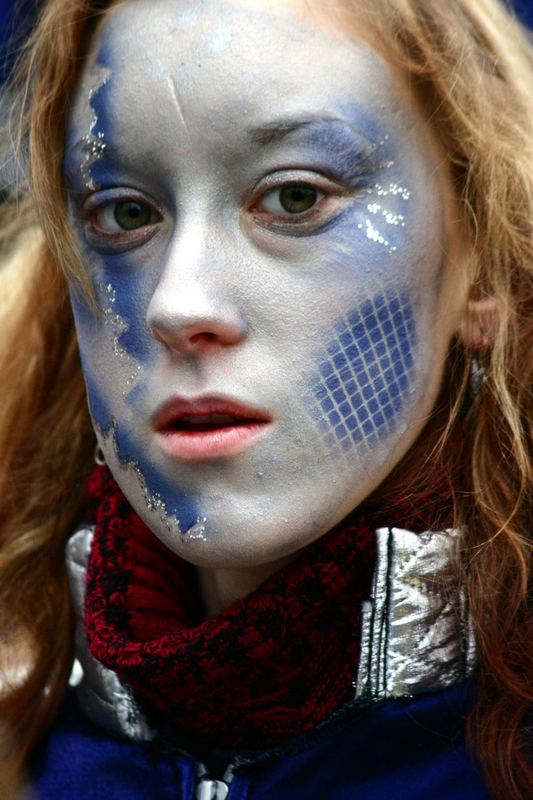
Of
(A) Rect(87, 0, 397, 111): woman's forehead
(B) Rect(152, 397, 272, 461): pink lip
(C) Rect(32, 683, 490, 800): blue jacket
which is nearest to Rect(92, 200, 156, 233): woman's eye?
(A) Rect(87, 0, 397, 111): woman's forehead

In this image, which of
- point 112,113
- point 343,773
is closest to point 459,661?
point 343,773

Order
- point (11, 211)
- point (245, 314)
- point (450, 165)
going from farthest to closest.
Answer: point (11, 211), point (450, 165), point (245, 314)

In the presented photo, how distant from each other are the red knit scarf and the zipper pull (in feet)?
0.19

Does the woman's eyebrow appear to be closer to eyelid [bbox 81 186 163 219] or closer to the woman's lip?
eyelid [bbox 81 186 163 219]

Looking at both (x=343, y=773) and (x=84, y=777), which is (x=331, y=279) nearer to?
(x=343, y=773)

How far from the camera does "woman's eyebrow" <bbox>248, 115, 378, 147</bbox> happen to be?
1.41m

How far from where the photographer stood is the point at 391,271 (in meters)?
1.46

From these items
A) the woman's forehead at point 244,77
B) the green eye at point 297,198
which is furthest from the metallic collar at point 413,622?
the woman's forehead at point 244,77

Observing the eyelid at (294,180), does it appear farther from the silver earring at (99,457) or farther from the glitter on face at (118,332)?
the silver earring at (99,457)

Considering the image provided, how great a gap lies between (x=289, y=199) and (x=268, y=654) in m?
0.56

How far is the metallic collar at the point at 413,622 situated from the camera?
4.67ft

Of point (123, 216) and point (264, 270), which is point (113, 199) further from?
point (264, 270)

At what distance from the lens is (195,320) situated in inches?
54.1

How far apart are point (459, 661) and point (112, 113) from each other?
2.69 ft
